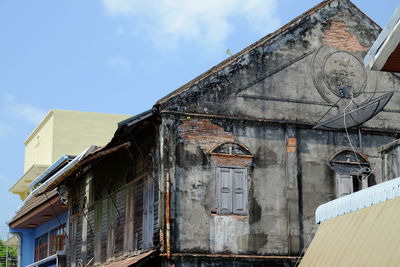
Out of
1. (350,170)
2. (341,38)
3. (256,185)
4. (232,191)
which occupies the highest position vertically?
(341,38)

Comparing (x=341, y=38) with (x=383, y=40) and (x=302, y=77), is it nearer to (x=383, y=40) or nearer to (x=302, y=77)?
(x=302, y=77)

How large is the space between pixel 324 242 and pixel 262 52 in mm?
6502

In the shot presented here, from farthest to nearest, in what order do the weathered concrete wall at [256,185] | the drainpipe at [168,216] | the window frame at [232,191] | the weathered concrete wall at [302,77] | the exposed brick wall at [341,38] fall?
the exposed brick wall at [341,38] < the weathered concrete wall at [302,77] < the window frame at [232,191] < the weathered concrete wall at [256,185] < the drainpipe at [168,216]

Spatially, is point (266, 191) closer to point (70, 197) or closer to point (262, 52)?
point (262, 52)

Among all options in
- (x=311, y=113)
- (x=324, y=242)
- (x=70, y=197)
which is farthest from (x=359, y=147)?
(x=70, y=197)

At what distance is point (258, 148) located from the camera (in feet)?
54.6

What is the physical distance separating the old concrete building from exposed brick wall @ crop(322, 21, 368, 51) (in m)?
0.02

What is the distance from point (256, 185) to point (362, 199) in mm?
5634

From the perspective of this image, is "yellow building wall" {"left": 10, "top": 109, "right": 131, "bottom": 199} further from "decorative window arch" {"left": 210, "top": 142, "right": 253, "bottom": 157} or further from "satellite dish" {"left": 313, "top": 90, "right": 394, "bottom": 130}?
"satellite dish" {"left": 313, "top": 90, "right": 394, "bottom": 130}

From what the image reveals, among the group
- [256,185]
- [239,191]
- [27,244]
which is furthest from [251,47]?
[27,244]

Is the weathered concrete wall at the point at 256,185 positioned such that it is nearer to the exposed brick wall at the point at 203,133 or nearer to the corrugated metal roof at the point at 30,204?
the exposed brick wall at the point at 203,133

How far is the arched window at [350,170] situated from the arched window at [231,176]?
2.11 meters

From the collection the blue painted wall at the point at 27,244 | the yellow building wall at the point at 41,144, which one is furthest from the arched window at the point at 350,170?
the yellow building wall at the point at 41,144

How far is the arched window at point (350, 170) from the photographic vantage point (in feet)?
55.7
